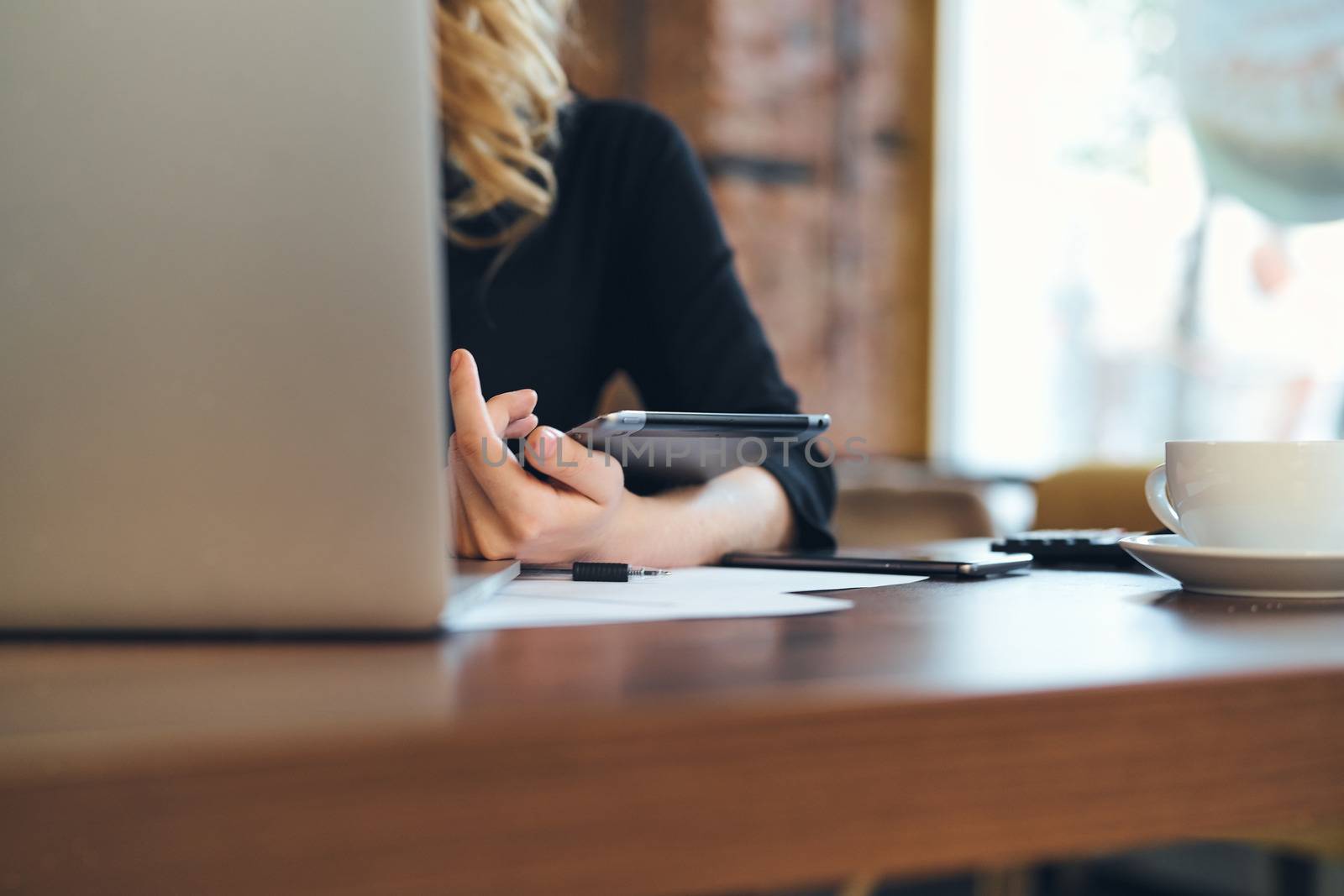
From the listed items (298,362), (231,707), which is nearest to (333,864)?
(231,707)

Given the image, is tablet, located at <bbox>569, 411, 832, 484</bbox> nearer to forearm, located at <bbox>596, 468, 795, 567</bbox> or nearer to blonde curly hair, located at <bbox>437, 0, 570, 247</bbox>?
forearm, located at <bbox>596, 468, 795, 567</bbox>

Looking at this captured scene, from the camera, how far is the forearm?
67 centimetres

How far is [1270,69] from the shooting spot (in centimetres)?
229

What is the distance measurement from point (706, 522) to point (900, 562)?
0.54 feet

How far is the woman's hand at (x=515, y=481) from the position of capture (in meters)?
0.52

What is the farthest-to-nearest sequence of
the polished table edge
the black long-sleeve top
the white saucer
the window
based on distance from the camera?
the window
the black long-sleeve top
the white saucer
the polished table edge

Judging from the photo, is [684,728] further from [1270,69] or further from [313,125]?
[1270,69]

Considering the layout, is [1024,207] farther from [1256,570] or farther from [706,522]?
[1256,570]

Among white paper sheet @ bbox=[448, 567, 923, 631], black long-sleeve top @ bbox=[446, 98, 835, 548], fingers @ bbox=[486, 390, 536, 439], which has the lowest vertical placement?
white paper sheet @ bbox=[448, 567, 923, 631]

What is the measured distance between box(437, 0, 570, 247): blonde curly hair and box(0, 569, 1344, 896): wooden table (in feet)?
2.41

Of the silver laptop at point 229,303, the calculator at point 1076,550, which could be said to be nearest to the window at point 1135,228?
the calculator at point 1076,550

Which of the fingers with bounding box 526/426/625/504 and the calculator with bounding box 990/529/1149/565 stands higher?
the fingers with bounding box 526/426/625/504

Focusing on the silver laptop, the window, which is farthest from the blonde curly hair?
the window

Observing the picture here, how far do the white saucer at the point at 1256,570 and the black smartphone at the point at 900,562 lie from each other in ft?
0.33
